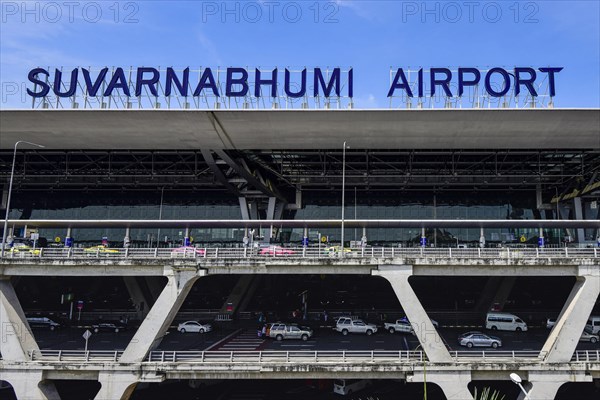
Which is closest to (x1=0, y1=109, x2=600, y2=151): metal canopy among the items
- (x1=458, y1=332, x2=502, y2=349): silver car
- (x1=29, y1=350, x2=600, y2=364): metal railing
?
(x1=458, y1=332, x2=502, y2=349): silver car

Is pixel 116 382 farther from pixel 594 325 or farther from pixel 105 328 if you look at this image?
pixel 594 325

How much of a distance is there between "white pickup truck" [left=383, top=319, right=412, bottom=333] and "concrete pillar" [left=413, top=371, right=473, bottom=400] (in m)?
11.3

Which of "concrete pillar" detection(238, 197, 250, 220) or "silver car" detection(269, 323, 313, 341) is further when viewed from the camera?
"concrete pillar" detection(238, 197, 250, 220)

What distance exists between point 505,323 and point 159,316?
3174cm

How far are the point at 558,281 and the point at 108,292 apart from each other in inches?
2046

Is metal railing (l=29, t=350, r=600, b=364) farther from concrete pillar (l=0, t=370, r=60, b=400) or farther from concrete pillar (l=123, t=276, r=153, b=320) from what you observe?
concrete pillar (l=123, t=276, r=153, b=320)

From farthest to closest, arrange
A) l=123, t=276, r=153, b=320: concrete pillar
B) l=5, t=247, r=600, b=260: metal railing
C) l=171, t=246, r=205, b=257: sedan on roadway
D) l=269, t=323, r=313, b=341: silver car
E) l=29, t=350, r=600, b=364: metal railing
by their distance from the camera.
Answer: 1. l=123, t=276, r=153, b=320: concrete pillar
2. l=269, t=323, r=313, b=341: silver car
3. l=171, t=246, r=205, b=257: sedan on roadway
4. l=5, t=247, r=600, b=260: metal railing
5. l=29, t=350, r=600, b=364: metal railing

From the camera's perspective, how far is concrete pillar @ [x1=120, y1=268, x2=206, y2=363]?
28312mm

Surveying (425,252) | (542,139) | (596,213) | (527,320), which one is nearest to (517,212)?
(596,213)

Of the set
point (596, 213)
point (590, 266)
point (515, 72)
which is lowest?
point (590, 266)

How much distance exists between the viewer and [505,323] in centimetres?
4038

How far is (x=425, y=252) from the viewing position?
31.8 metres

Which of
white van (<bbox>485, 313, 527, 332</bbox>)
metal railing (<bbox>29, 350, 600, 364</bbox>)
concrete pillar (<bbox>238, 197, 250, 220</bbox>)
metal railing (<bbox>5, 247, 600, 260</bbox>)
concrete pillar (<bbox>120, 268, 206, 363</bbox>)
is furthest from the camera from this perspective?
concrete pillar (<bbox>238, 197, 250, 220</bbox>)

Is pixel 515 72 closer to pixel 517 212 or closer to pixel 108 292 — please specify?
pixel 517 212
